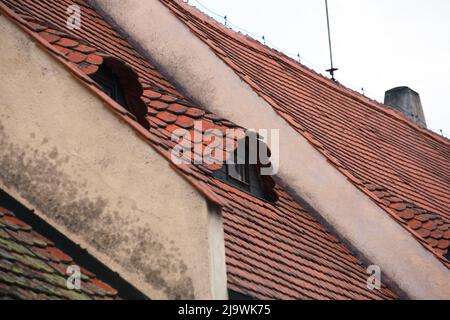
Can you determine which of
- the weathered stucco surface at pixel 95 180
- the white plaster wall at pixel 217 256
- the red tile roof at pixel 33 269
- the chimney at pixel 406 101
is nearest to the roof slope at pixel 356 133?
the chimney at pixel 406 101

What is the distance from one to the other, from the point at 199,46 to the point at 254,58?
2288 mm

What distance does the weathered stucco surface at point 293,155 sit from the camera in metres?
10.9

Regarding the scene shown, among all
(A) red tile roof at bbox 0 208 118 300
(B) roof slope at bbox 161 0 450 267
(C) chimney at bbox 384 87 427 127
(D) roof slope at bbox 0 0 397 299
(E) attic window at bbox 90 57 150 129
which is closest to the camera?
(A) red tile roof at bbox 0 208 118 300

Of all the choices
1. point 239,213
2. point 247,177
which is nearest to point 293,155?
point 247,177

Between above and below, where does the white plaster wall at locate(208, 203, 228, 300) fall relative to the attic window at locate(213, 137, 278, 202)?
below

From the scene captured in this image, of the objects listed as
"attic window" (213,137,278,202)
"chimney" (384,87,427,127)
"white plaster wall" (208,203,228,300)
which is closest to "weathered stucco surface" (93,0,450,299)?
"attic window" (213,137,278,202)

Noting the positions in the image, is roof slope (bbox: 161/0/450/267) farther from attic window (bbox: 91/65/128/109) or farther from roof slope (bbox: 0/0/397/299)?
attic window (bbox: 91/65/128/109)

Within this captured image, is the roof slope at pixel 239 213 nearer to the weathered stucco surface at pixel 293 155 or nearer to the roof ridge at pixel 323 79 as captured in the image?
the weathered stucco surface at pixel 293 155

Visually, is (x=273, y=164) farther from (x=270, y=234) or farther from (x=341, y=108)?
(x=341, y=108)

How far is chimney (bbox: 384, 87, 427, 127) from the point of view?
20.5 meters

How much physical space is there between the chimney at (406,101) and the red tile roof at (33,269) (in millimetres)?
13917

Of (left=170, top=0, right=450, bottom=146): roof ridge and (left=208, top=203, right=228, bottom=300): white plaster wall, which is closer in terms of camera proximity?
(left=208, top=203, right=228, bottom=300): white plaster wall

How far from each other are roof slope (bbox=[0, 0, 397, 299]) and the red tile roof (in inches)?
42.7
